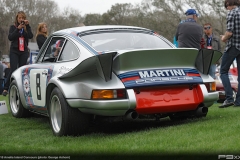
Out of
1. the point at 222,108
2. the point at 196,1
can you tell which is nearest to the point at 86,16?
the point at 196,1

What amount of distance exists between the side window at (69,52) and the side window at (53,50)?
176mm

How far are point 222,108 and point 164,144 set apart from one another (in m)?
3.45

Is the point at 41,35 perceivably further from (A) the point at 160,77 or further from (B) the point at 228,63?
(A) the point at 160,77

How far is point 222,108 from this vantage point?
7.75 m

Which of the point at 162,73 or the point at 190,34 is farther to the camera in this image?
the point at 190,34

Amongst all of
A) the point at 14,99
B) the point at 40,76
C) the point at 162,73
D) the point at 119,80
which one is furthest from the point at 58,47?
the point at 14,99

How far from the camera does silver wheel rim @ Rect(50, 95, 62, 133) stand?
569 cm

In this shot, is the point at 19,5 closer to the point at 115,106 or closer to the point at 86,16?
the point at 86,16

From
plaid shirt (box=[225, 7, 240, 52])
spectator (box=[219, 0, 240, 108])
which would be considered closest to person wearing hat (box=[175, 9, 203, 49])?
spectator (box=[219, 0, 240, 108])

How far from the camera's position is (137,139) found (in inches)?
193

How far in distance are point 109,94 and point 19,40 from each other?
5398 mm

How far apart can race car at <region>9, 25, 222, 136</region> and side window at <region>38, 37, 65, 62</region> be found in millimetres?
128

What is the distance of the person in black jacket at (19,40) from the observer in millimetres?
9836

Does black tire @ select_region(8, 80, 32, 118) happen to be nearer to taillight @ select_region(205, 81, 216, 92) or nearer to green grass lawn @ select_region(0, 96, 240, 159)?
green grass lawn @ select_region(0, 96, 240, 159)
